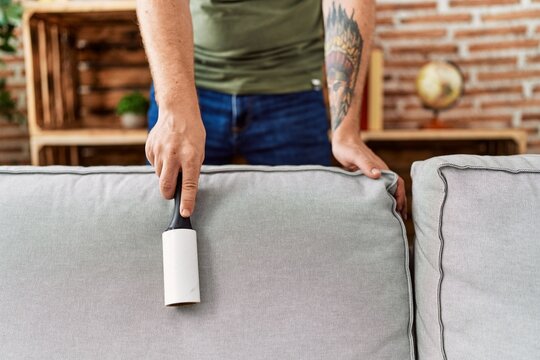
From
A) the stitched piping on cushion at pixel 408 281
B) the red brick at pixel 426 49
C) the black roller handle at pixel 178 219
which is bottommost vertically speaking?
the stitched piping on cushion at pixel 408 281

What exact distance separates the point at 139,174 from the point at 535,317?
667 mm

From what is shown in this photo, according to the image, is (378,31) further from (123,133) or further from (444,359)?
(444,359)

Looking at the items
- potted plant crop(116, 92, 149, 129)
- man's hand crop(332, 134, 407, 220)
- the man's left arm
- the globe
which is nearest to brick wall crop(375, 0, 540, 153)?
the globe

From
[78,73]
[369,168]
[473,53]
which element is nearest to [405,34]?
[473,53]

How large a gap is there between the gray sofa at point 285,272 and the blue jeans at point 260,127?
0.40 metres

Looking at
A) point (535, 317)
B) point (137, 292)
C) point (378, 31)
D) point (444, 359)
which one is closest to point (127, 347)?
point (137, 292)

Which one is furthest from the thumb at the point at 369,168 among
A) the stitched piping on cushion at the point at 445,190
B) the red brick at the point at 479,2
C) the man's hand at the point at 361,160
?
the red brick at the point at 479,2

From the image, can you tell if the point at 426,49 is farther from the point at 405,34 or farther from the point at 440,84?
the point at 440,84

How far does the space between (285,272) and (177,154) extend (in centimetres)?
25

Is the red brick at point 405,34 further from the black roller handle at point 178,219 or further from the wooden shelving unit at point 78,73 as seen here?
the black roller handle at point 178,219

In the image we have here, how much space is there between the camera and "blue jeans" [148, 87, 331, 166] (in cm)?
125

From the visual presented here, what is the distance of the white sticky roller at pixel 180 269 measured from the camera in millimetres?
780

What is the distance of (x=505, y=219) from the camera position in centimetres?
82

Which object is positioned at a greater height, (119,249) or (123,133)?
(123,133)
